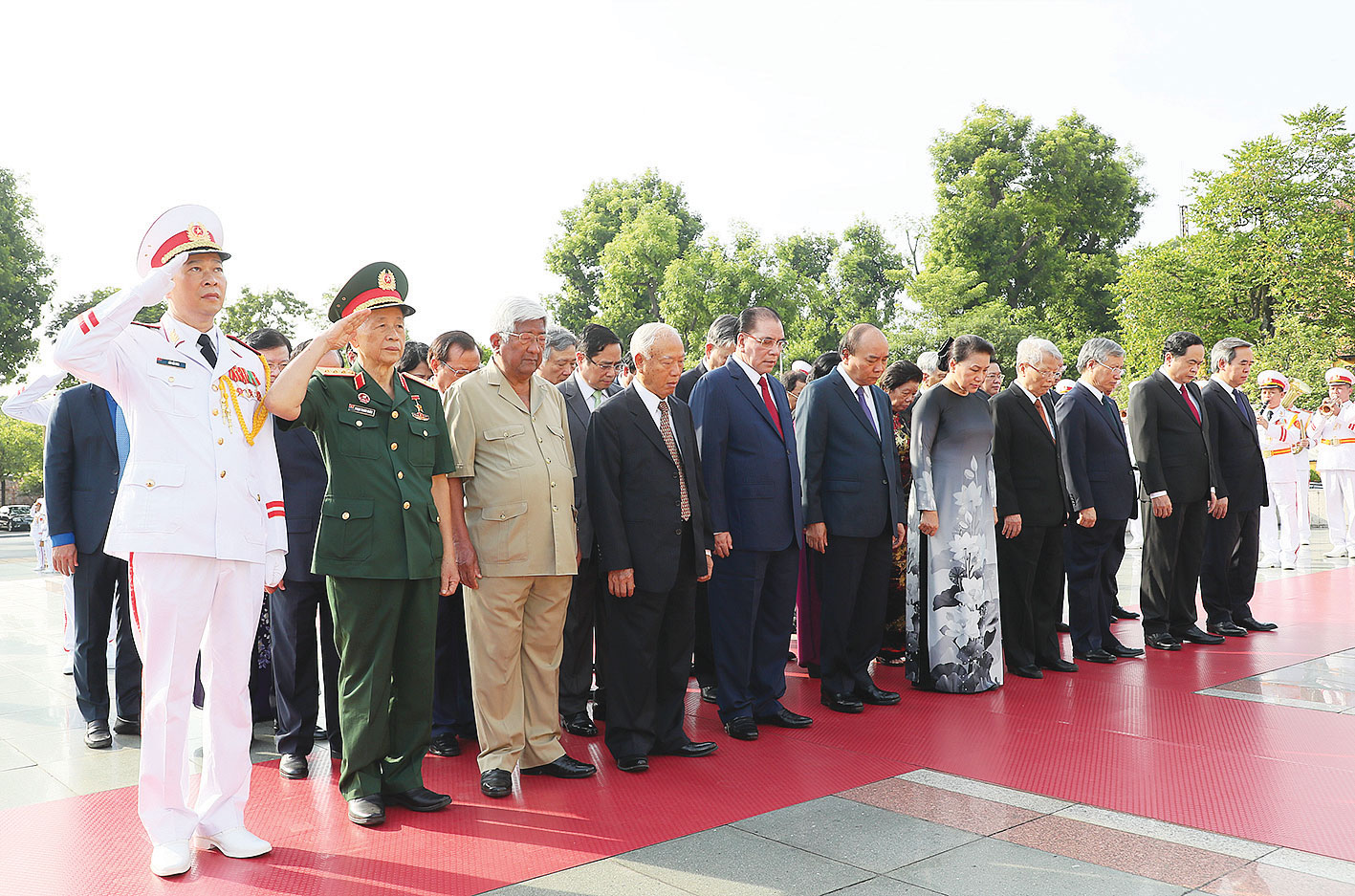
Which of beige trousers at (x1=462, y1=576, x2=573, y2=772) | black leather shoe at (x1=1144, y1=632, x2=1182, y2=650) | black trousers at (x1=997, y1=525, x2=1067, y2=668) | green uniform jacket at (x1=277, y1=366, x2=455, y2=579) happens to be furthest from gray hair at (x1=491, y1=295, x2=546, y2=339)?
black leather shoe at (x1=1144, y1=632, x2=1182, y2=650)

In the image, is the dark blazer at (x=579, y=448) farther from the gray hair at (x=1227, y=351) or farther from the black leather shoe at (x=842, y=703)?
the gray hair at (x=1227, y=351)

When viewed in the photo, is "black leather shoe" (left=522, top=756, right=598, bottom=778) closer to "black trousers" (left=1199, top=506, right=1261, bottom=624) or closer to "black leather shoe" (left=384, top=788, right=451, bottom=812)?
"black leather shoe" (left=384, top=788, right=451, bottom=812)

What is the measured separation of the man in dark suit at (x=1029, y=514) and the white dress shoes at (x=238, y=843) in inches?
175

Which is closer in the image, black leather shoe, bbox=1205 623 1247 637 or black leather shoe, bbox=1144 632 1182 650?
black leather shoe, bbox=1144 632 1182 650

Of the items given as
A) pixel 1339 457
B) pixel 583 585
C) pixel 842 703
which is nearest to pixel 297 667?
pixel 583 585

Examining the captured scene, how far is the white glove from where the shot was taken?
12.2 ft

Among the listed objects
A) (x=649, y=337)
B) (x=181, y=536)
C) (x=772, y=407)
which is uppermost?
(x=649, y=337)

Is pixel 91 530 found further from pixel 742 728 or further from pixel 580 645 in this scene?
pixel 742 728

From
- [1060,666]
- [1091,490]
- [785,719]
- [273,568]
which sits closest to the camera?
[273,568]

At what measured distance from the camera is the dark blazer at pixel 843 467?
5.57 m

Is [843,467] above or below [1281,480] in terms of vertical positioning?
above

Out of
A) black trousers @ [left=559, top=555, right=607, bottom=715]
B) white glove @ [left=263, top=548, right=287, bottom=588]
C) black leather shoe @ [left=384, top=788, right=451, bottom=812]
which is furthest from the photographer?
black trousers @ [left=559, top=555, right=607, bottom=715]

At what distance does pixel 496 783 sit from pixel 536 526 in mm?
1057

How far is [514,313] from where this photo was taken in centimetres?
438
